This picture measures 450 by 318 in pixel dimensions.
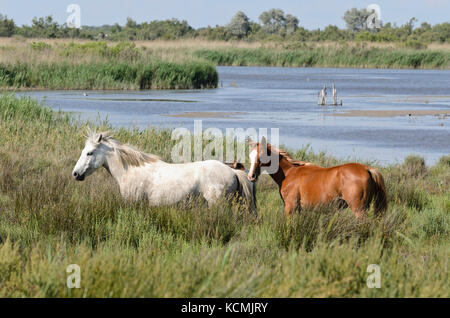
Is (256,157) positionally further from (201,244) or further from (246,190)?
(201,244)

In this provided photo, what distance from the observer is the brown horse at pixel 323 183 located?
7.74 meters

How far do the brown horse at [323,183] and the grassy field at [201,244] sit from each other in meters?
0.27

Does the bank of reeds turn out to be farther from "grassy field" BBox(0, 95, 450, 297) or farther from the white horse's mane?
the white horse's mane

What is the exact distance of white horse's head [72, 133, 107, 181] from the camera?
8.77m

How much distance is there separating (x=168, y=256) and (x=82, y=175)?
2637mm

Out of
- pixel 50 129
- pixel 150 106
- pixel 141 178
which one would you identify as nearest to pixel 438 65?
pixel 150 106

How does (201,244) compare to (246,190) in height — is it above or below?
below

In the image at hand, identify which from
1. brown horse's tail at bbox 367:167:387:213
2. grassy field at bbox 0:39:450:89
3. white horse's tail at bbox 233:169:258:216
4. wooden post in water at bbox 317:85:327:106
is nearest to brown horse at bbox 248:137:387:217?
brown horse's tail at bbox 367:167:387:213

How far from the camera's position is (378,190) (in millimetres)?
7840

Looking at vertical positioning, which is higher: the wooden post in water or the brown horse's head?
the brown horse's head

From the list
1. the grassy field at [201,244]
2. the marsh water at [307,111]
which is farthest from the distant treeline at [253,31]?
the grassy field at [201,244]

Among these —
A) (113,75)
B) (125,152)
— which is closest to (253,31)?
(113,75)

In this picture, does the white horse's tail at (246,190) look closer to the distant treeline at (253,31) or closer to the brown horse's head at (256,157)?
the brown horse's head at (256,157)

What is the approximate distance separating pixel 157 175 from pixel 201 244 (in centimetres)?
172
